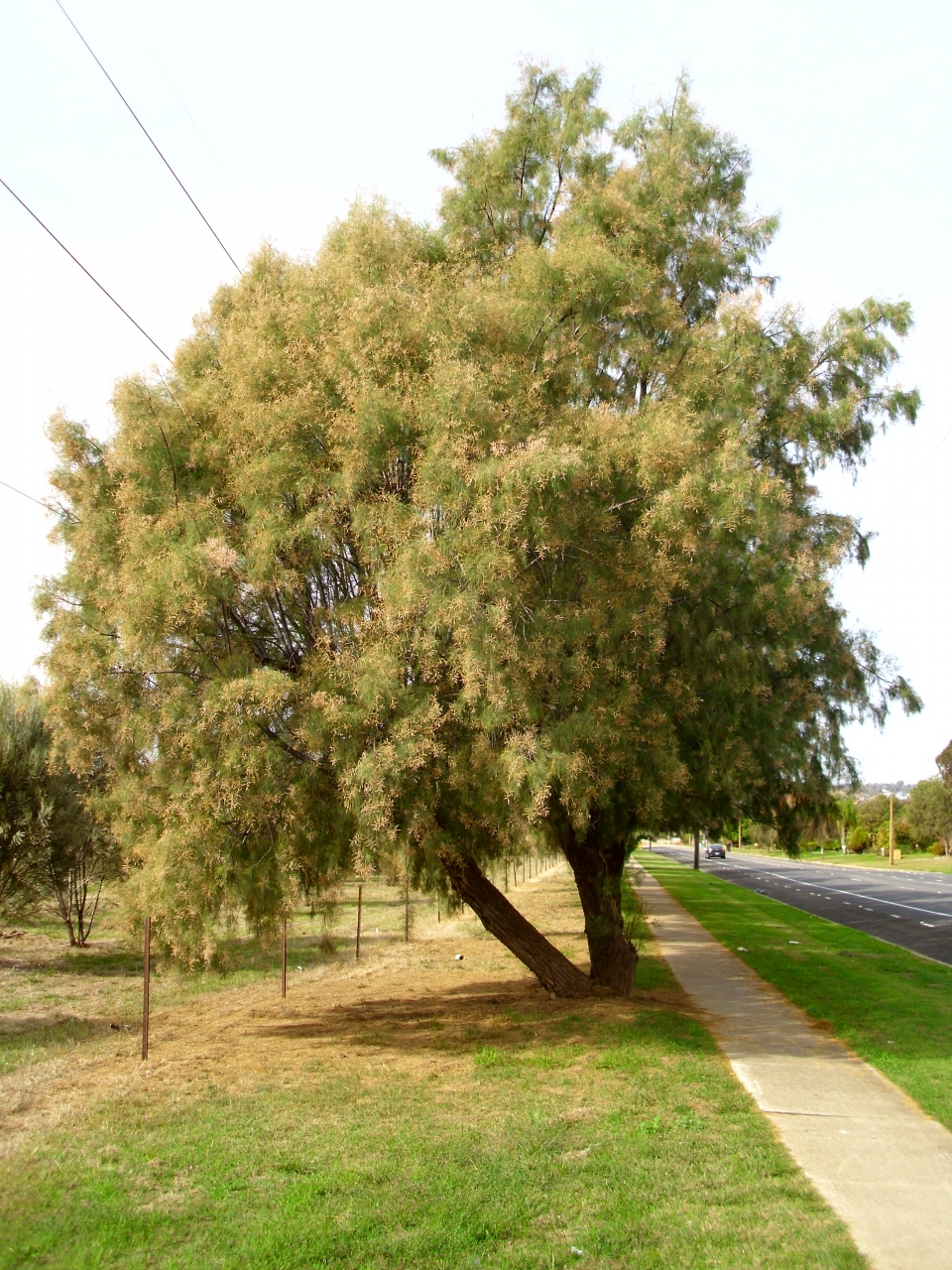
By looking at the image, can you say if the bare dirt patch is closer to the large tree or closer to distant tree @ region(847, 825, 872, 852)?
the large tree

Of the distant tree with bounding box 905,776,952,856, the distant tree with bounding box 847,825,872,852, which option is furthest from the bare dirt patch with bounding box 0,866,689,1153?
the distant tree with bounding box 847,825,872,852

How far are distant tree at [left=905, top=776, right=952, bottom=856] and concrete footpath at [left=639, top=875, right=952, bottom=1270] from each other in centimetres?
7083

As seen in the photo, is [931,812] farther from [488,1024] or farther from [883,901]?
[488,1024]

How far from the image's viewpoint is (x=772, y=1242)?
18.5ft

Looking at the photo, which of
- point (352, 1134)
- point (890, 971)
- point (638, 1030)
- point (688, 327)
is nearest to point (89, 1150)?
point (352, 1134)

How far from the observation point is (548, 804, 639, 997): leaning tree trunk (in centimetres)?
1369

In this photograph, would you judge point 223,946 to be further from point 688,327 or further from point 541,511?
point 688,327

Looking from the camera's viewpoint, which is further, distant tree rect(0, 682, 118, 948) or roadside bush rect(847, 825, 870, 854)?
roadside bush rect(847, 825, 870, 854)

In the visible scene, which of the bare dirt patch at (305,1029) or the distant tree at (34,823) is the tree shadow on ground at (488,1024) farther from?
the distant tree at (34,823)

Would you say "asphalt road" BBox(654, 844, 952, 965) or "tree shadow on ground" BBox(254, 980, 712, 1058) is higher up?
"tree shadow on ground" BBox(254, 980, 712, 1058)

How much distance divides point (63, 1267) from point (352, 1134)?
9.05 feet

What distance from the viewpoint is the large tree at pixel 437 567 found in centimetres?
973

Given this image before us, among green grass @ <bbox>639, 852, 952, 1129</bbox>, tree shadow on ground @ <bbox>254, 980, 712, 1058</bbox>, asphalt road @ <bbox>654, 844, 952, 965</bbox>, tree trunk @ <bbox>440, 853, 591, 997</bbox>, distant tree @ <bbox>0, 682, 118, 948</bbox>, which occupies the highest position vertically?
distant tree @ <bbox>0, 682, 118, 948</bbox>

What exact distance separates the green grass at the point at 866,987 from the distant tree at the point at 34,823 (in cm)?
1207
